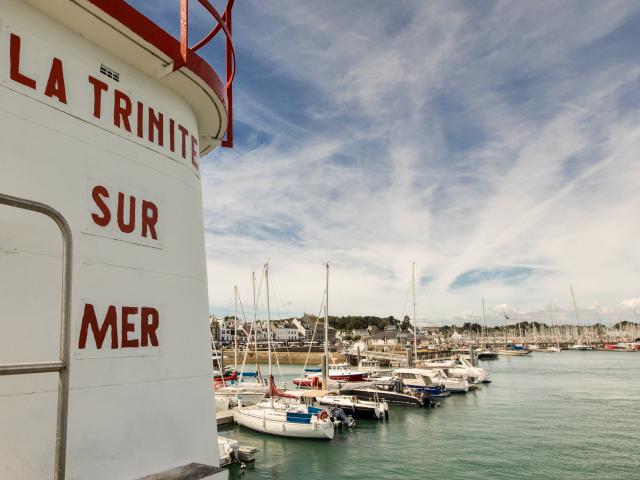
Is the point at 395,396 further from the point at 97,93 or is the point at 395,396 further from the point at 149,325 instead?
the point at 97,93

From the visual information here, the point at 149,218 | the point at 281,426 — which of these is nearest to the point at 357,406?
the point at 281,426

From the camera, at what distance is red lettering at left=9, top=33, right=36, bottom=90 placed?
300 centimetres

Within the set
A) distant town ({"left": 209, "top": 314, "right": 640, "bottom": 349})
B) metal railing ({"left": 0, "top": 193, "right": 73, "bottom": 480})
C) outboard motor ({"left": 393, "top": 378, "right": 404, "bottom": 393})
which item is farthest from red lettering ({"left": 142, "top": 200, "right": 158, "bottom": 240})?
distant town ({"left": 209, "top": 314, "right": 640, "bottom": 349})

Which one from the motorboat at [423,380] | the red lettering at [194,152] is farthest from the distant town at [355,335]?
the red lettering at [194,152]

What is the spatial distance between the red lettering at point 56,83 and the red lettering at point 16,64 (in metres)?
0.15

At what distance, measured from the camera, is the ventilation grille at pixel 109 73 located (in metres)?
3.74

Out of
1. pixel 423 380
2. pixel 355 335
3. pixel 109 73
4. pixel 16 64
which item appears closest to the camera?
pixel 16 64

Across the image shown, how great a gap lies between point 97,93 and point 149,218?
3.74 feet

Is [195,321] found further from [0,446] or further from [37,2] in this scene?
[37,2]

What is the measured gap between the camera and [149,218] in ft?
12.7

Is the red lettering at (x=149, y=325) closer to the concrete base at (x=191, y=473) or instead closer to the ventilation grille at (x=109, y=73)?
the concrete base at (x=191, y=473)

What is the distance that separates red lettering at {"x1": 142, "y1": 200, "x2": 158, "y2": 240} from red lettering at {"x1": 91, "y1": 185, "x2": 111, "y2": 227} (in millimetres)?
370

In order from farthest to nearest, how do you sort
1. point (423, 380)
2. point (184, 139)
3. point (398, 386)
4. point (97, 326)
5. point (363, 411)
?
point (423, 380)
point (398, 386)
point (363, 411)
point (184, 139)
point (97, 326)

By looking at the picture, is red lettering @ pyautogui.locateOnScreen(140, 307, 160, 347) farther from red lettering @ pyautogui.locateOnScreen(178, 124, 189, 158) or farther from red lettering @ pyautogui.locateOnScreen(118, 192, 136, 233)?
red lettering @ pyautogui.locateOnScreen(178, 124, 189, 158)
